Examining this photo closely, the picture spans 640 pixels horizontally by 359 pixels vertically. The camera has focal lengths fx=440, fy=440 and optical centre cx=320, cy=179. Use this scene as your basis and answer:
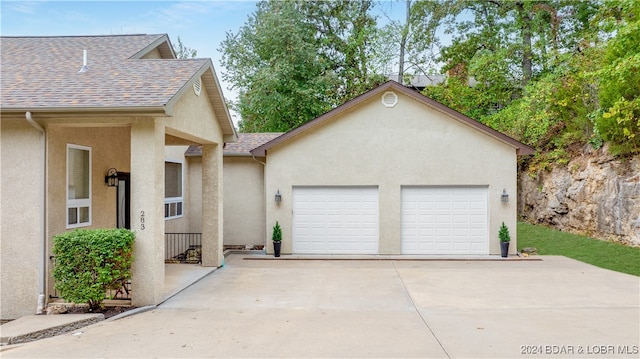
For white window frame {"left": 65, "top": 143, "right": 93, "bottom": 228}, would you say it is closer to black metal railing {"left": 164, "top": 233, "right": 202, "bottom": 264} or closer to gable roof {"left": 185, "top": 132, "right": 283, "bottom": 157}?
black metal railing {"left": 164, "top": 233, "right": 202, "bottom": 264}

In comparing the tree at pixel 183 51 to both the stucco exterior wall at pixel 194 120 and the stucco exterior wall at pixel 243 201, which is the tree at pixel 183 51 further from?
the stucco exterior wall at pixel 194 120

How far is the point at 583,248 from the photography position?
13406 millimetres

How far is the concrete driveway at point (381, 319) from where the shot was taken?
532 centimetres

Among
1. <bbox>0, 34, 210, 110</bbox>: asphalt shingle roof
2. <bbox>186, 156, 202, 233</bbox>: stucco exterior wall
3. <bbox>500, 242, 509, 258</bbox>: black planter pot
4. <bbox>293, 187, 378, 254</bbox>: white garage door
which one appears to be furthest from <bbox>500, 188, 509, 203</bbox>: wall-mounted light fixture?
<bbox>186, 156, 202, 233</bbox>: stucco exterior wall

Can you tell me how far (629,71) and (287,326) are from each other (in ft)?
41.1

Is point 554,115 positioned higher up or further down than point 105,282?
higher up

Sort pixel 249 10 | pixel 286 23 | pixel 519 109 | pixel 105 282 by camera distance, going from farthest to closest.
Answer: pixel 249 10, pixel 286 23, pixel 519 109, pixel 105 282

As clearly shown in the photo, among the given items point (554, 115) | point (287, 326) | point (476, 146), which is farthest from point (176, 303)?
point (554, 115)

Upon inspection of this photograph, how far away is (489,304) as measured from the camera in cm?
751

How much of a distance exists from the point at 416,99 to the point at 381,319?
320 inches

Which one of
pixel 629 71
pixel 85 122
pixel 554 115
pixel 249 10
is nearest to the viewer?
pixel 85 122

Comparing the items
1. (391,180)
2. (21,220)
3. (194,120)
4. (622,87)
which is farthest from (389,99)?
(21,220)

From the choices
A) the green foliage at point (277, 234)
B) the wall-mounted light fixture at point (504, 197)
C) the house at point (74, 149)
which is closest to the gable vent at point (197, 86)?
the house at point (74, 149)

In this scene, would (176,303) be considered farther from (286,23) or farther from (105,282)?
(286,23)
